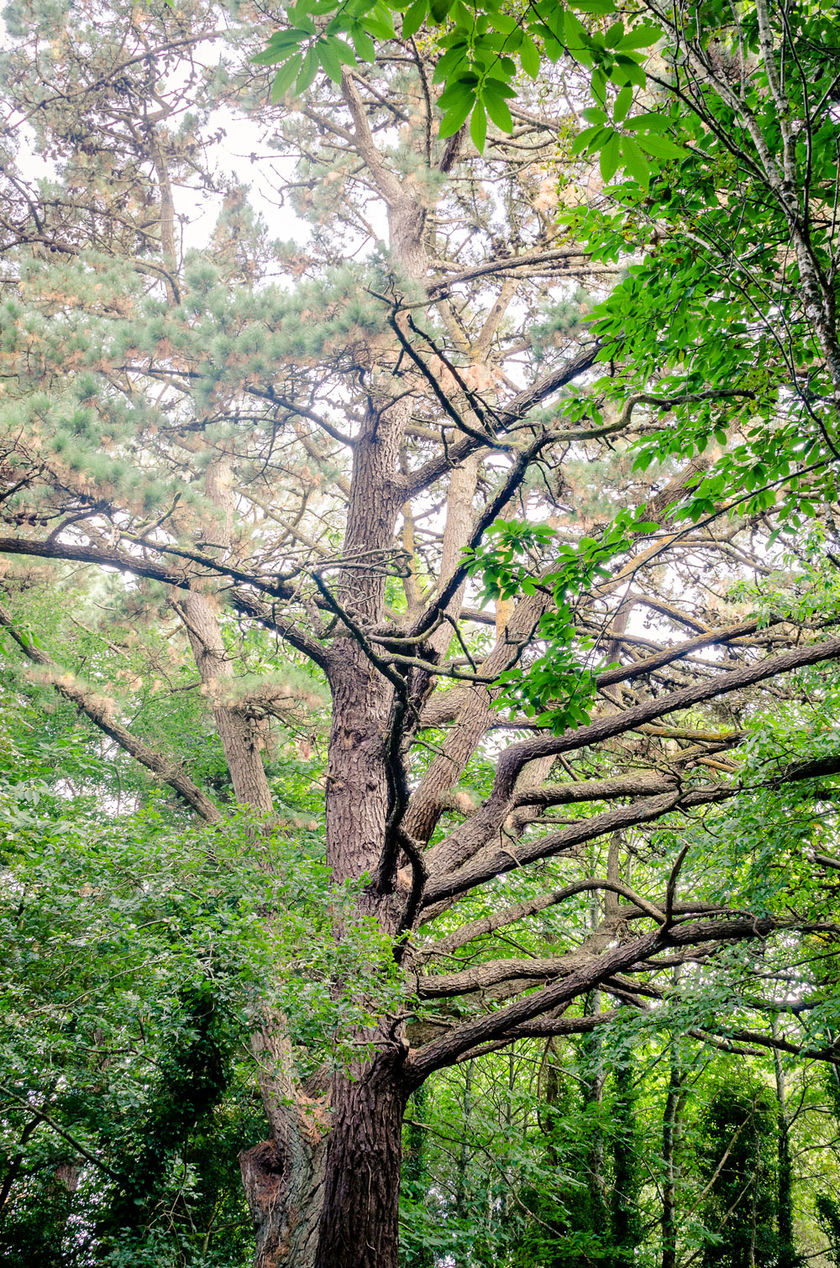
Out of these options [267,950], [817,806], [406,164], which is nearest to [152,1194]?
[267,950]

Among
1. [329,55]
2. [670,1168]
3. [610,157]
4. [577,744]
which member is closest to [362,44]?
[329,55]

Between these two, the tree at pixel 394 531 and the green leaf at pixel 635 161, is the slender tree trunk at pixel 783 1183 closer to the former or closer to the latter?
the tree at pixel 394 531

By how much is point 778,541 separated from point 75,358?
5636mm

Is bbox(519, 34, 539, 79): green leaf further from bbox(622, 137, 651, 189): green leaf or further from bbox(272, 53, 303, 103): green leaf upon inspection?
bbox(272, 53, 303, 103): green leaf

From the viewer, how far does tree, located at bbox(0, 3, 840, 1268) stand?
3.41m

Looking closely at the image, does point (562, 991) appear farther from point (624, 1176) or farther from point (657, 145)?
point (624, 1176)

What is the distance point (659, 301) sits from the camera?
288 cm

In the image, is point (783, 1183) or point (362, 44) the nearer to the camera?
point (362, 44)

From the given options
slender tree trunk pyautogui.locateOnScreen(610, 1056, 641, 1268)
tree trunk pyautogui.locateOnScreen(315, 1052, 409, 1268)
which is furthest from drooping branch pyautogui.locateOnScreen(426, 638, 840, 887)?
slender tree trunk pyautogui.locateOnScreen(610, 1056, 641, 1268)

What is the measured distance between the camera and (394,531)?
18.9ft


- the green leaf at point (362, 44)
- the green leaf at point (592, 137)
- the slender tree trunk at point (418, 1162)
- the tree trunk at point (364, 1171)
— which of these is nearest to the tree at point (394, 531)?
the tree trunk at point (364, 1171)

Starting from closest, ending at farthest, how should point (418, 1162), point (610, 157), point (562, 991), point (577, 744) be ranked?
point (610, 157)
point (562, 991)
point (577, 744)
point (418, 1162)

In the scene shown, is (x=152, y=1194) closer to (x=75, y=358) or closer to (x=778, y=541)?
(x=75, y=358)

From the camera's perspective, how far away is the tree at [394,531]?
134 inches
